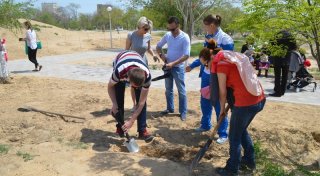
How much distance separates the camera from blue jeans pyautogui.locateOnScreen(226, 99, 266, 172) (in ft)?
11.5

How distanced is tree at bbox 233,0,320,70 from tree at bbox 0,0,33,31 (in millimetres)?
6039

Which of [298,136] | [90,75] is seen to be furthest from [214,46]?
[90,75]

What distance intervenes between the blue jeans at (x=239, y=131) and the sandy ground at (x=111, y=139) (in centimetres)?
43

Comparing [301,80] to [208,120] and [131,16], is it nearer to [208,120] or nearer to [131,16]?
[208,120]

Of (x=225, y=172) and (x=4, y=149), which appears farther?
(x=4, y=149)

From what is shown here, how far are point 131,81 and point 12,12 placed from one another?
19.9 feet

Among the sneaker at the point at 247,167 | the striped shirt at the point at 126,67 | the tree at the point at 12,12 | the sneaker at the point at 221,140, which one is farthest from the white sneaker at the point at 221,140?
the tree at the point at 12,12

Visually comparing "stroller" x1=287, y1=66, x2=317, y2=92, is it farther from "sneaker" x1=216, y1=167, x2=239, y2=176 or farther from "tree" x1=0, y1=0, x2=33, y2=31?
"tree" x1=0, y1=0, x2=33, y2=31

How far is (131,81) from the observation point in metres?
3.63

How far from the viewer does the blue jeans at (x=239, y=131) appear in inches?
138

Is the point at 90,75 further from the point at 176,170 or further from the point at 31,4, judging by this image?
the point at 176,170

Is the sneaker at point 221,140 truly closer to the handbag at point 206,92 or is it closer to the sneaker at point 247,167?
the handbag at point 206,92

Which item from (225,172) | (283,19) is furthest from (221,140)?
(283,19)

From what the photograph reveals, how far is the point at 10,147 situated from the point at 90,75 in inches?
247
